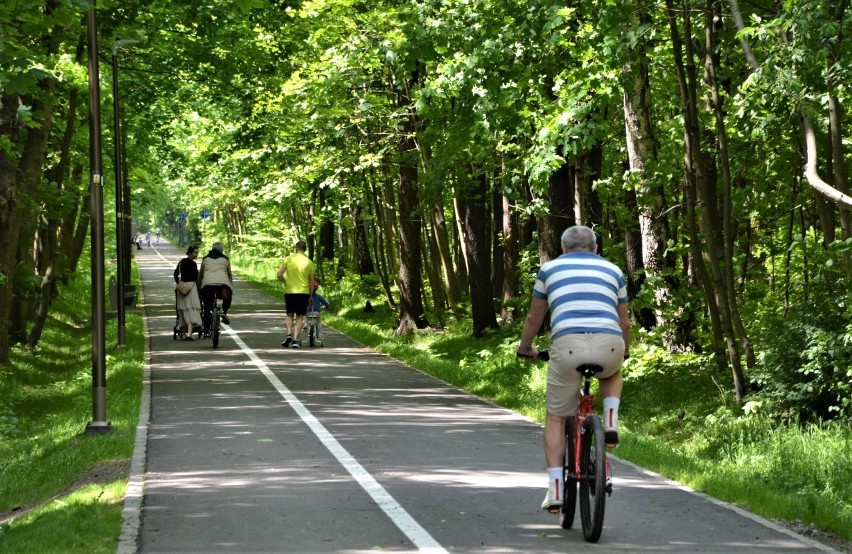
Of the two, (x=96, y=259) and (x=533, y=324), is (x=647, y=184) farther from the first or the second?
(x=533, y=324)

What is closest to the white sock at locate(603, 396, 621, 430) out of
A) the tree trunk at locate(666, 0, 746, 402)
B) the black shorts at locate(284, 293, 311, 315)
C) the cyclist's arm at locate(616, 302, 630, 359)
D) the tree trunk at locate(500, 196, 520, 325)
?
the cyclist's arm at locate(616, 302, 630, 359)

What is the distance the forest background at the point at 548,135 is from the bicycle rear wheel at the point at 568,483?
15.2ft

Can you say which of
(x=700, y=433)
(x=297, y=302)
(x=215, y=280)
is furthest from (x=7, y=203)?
(x=700, y=433)

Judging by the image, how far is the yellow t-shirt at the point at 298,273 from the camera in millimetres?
24484

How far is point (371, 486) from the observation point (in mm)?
9852

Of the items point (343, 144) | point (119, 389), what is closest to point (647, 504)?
point (119, 389)

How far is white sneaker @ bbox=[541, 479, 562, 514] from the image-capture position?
800 cm

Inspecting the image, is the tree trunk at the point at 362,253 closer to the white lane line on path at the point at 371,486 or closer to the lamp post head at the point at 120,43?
the lamp post head at the point at 120,43

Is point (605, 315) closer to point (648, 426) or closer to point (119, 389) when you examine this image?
point (648, 426)

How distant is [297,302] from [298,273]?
0.54m

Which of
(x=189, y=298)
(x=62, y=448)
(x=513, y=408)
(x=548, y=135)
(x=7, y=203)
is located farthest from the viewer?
(x=189, y=298)

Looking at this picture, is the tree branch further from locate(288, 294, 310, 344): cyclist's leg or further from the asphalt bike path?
locate(288, 294, 310, 344): cyclist's leg

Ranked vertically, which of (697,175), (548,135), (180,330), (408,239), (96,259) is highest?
(548,135)

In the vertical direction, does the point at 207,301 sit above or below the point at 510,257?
below
